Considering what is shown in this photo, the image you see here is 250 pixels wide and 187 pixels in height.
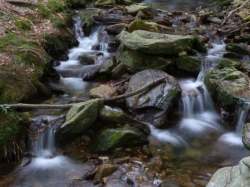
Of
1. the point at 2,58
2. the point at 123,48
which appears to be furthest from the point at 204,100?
the point at 2,58

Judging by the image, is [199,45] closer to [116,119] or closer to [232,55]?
[232,55]

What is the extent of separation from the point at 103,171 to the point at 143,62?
3.86 m

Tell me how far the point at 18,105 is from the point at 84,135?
57.9 inches

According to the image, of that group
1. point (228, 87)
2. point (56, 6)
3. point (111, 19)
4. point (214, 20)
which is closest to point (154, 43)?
point (228, 87)

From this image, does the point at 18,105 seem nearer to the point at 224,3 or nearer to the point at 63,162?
the point at 63,162

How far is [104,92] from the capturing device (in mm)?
7035

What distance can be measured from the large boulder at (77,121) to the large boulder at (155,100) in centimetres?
116

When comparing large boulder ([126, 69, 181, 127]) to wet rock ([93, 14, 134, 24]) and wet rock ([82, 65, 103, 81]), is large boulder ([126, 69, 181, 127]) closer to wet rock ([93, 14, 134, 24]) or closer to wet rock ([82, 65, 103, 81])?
wet rock ([82, 65, 103, 81])

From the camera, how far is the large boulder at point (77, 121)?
18.3 feet

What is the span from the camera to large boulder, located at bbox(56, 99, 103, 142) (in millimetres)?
5586

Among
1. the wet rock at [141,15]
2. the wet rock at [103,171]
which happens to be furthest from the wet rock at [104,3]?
the wet rock at [103,171]

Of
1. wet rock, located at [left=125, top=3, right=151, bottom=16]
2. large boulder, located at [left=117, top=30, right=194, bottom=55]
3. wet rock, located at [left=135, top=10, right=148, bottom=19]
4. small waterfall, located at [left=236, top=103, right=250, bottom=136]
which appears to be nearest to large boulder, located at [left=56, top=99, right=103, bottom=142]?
large boulder, located at [left=117, top=30, right=194, bottom=55]

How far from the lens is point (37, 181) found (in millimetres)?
4910

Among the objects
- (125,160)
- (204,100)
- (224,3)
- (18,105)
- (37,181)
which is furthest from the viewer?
(224,3)
